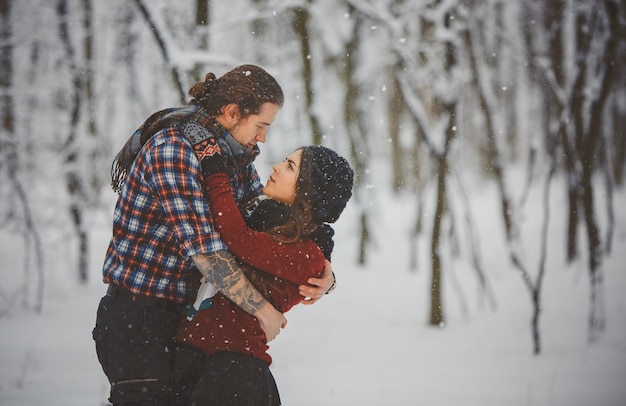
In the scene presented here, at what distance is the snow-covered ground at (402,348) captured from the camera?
3.91 m

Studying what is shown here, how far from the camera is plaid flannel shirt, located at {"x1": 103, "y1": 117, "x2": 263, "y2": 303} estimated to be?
1753 mm

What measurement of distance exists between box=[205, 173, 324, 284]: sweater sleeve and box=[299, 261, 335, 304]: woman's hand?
4 cm

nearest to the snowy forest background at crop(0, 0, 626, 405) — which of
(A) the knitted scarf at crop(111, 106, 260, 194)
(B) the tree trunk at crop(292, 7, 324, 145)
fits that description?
(B) the tree trunk at crop(292, 7, 324, 145)

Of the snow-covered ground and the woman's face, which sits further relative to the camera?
the snow-covered ground

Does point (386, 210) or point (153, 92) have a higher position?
point (153, 92)

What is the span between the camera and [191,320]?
1.95 meters

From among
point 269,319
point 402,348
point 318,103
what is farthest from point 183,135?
point 318,103

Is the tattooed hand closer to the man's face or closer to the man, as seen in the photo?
the man

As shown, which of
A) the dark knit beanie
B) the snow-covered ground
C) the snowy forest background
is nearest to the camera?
the dark knit beanie

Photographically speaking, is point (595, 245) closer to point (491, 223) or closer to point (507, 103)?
point (491, 223)

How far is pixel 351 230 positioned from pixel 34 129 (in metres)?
8.38

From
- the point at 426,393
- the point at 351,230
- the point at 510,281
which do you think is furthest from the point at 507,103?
the point at 426,393

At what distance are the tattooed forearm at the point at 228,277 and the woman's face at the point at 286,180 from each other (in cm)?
38

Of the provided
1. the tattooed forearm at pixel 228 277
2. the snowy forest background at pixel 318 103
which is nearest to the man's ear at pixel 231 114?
the tattooed forearm at pixel 228 277
